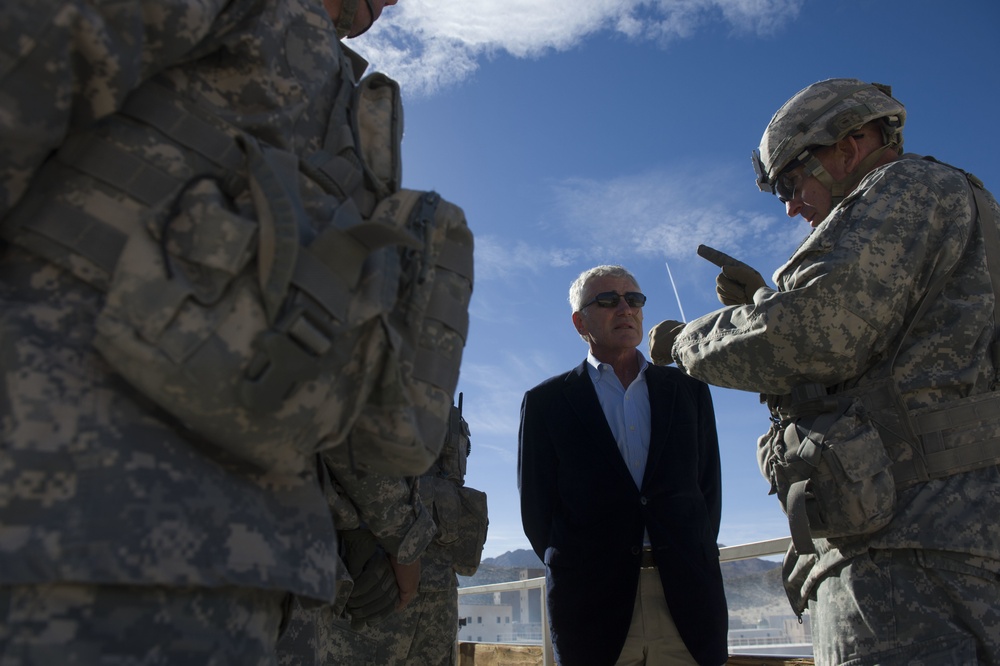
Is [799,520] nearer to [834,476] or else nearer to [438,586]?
[834,476]

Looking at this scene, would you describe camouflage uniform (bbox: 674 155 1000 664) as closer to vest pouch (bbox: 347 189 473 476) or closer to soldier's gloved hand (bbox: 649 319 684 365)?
soldier's gloved hand (bbox: 649 319 684 365)

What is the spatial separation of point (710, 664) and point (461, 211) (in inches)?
101

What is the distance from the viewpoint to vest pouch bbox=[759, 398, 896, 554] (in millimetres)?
2562

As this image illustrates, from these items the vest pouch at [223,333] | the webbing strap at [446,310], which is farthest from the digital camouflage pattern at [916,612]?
the vest pouch at [223,333]

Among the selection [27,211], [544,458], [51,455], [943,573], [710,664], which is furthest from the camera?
[544,458]

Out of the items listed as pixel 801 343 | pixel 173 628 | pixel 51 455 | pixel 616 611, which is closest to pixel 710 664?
pixel 616 611

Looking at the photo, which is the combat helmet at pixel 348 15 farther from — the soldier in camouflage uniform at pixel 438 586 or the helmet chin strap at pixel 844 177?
the soldier in camouflage uniform at pixel 438 586

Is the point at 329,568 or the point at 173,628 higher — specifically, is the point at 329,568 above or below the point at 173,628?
above

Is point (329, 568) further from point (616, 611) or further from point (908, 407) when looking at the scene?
point (616, 611)

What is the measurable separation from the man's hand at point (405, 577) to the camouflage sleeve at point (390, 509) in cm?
8

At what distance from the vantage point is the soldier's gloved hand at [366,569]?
9.32 feet

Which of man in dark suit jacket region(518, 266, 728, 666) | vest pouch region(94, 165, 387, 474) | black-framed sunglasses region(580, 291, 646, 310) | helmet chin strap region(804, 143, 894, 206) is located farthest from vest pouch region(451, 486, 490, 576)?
vest pouch region(94, 165, 387, 474)

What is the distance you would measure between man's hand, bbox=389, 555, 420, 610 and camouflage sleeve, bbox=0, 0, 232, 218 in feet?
6.35

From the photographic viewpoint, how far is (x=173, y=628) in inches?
48.4
